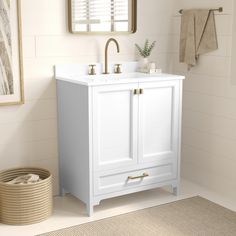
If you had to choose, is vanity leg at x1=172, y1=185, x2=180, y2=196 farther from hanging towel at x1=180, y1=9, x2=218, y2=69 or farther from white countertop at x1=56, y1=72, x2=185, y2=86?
hanging towel at x1=180, y1=9, x2=218, y2=69

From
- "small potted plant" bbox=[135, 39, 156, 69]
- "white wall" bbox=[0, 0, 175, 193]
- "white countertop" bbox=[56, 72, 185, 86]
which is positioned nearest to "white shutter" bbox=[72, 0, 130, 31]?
"white wall" bbox=[0, 0, 175, 193]

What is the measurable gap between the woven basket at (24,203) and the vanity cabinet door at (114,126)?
0.41 meters

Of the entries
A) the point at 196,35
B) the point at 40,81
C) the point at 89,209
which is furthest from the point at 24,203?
the point at 196,35

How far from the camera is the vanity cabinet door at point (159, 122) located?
138 inches

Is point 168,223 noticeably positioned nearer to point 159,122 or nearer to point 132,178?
point 132,178

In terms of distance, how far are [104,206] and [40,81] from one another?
103cm

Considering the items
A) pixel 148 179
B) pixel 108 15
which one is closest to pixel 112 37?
pixel 108 15

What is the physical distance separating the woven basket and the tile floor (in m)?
0.05

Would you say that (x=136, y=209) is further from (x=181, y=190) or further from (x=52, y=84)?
(x=52, y=84)

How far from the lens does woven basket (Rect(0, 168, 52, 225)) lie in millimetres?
3199

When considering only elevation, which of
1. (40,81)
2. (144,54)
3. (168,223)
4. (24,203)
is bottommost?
(168,223)

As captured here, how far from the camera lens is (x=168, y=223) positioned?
3246mm

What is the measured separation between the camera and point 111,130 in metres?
3.38

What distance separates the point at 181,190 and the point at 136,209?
1.86 feet
